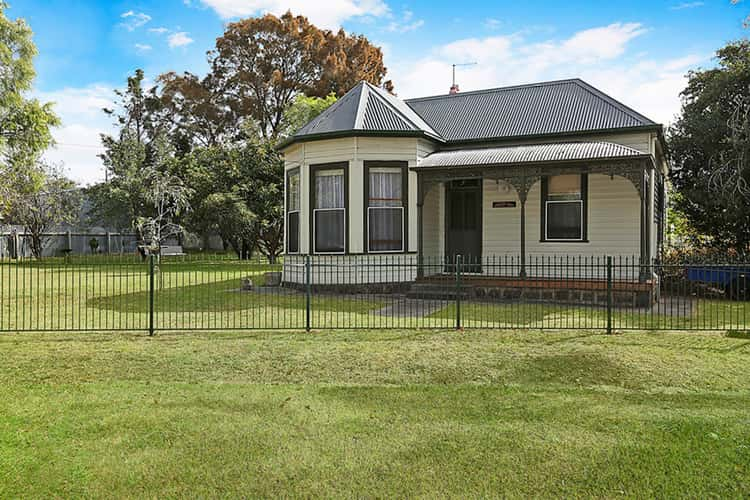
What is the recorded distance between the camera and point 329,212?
15.4m

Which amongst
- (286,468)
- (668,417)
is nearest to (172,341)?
(286,468)

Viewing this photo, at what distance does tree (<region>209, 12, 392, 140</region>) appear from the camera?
39062 mm

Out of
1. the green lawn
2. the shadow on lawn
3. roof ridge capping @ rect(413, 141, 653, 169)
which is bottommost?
the green lawn

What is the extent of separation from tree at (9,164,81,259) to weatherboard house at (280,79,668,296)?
24.9 m

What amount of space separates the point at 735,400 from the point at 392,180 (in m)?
10.4

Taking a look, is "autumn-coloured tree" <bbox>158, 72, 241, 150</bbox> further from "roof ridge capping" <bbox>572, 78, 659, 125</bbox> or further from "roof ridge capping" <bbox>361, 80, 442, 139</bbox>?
"roof ridge capping" <bbox>572, 78, 659, 125</bbox>

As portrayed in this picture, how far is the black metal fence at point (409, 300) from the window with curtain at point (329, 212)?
1.38ft

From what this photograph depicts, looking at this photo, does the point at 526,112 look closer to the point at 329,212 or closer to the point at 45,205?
the point at 329,212

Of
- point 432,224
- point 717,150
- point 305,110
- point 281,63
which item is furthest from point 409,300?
point 281,63

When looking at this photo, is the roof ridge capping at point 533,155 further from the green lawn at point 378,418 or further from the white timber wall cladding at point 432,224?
the green lawn at point 378,418

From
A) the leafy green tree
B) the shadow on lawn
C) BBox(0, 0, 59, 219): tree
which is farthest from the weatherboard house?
BBox(0, 0, 59, 219): tree

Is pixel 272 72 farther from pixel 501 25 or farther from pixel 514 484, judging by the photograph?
pixel 514 484

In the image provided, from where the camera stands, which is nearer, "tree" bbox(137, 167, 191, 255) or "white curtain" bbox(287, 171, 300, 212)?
"white curtain" bbox(287, 171, 300, 212)

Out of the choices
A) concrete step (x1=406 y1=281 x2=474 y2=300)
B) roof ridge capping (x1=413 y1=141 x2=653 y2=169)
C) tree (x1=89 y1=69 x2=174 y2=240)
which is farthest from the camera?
tree (x1=89 y1=69 x2=174 y2=240)
